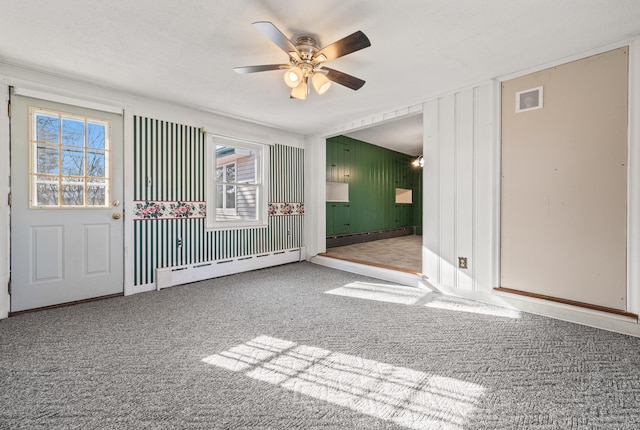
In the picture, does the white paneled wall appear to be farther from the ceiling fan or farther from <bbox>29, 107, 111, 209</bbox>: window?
<bbox>29, 107, 111, 209</bbox>: window

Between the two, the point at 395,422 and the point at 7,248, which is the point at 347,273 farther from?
the point at 7,248

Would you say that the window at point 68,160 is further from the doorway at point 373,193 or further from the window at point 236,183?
the doorway at point 373,193

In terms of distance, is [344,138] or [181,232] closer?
[181,232]

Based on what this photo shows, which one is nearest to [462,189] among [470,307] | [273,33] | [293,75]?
[470,307]

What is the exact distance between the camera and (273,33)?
1.88 m

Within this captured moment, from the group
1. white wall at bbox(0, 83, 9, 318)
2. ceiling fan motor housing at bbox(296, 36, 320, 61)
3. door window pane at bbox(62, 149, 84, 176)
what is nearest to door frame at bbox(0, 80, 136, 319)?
white wall at bbox(0, 83, 9, 318)

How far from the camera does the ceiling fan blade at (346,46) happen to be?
1.90m

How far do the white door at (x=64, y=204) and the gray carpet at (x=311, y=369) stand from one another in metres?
Answer: 0.36

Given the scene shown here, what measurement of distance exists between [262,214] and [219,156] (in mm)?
1154

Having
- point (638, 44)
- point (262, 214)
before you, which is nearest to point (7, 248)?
point (262, 214)

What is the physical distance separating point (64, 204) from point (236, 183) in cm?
207

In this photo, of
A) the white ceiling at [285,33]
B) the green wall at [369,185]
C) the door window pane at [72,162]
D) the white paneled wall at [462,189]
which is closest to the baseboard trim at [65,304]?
the door window pane at [72,162]

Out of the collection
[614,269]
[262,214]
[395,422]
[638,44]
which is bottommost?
[395,422]

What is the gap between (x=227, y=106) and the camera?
391cm
